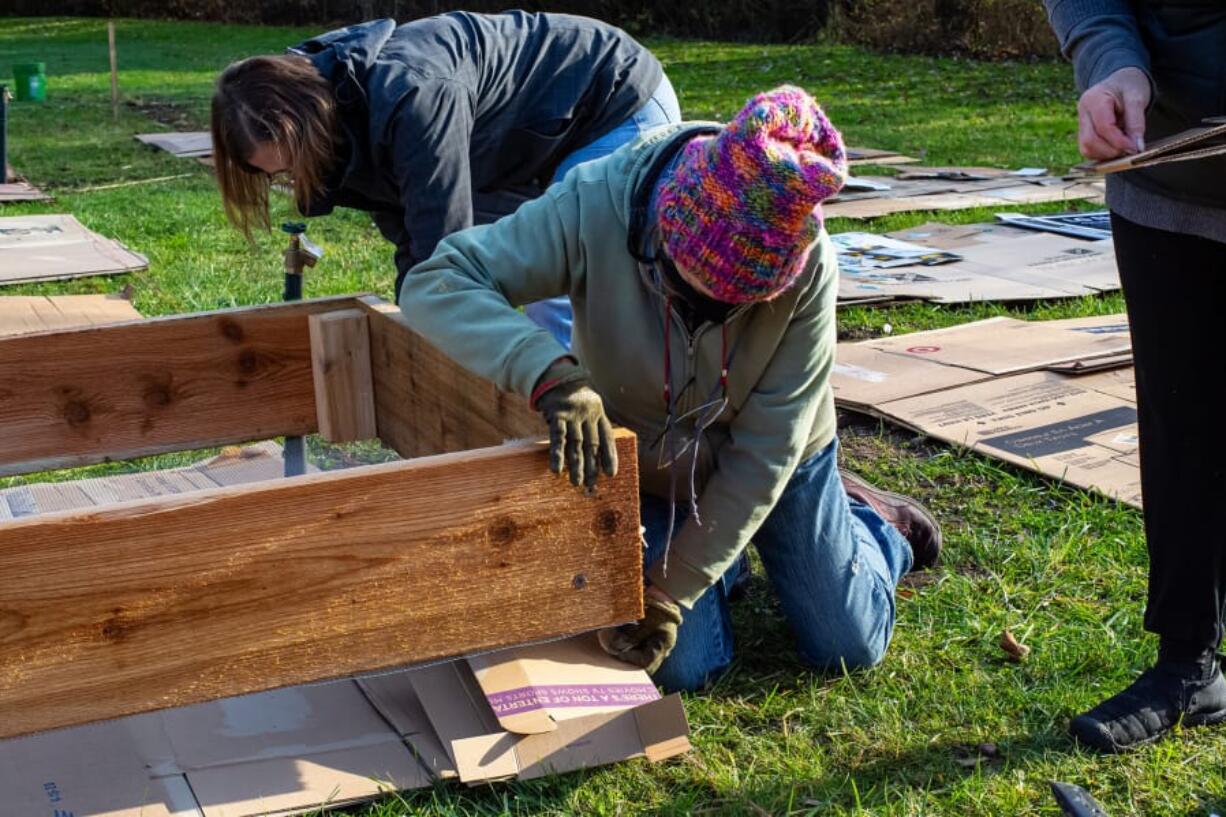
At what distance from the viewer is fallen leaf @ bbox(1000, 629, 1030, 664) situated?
2.80 metres

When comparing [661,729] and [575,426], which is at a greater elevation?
[575,426]

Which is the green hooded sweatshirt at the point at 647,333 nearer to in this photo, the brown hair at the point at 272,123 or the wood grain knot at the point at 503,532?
the wood grain knot at the point at 503,532

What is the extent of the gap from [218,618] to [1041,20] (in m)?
15.8

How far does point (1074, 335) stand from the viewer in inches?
189

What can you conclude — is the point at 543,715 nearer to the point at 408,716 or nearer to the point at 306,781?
the point at 408,716

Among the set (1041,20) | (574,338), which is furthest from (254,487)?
(1041,20)

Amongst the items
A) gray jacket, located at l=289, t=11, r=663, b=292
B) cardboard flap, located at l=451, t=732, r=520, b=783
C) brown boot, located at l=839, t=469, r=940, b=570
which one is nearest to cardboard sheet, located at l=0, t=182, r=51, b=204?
gray jacket, located at l=289, t=11, r=663, b=292

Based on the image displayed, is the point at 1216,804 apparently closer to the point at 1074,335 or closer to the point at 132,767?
the point at 132,767

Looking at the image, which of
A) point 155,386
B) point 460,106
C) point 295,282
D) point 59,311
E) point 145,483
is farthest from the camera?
point 59,311

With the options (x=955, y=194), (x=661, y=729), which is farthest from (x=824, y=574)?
(x=955, y=194)

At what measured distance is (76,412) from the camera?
2910 mm

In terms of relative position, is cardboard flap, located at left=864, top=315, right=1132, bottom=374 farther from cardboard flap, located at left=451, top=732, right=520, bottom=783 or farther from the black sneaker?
cardboard flap, located at left=451, top=732, right=520, bottom=783

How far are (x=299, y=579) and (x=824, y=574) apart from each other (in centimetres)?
116

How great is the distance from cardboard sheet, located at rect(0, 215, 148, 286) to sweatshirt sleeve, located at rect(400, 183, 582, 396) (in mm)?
4329
